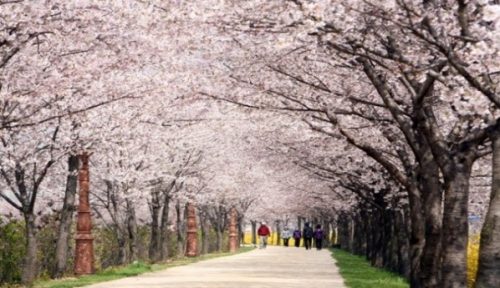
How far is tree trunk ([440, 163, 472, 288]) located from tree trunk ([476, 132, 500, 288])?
176 centimetres

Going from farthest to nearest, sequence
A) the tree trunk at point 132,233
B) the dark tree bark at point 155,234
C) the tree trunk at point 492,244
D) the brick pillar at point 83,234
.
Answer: the dark tree bark at point 155,234, the tree trunk at point 132,233, the brick pillar at point 83,234, the tree trunk at point 492,244

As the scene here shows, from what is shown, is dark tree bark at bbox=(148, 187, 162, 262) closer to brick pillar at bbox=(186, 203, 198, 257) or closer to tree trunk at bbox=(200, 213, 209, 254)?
brick pillar at bbox=(186, 203, 198, 257)

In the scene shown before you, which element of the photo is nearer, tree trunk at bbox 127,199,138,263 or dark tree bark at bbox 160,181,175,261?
tree trunk at bbox 127,199,138,263

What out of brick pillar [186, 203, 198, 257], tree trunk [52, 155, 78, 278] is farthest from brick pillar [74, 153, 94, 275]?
brick pillar [186, 203, 198, 257]

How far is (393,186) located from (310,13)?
19944mm

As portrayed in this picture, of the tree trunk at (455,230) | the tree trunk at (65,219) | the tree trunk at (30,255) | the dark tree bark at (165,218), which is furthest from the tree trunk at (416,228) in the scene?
the dark tree bark at (165,218)

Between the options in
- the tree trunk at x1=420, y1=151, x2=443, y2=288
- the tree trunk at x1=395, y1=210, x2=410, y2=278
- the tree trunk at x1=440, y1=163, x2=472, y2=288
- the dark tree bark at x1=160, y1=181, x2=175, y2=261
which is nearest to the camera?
the tree trunk at x1=440, y1=163, x2=472, y2=288

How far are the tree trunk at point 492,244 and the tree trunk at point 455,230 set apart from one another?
1.76 m

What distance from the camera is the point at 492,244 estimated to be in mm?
12047

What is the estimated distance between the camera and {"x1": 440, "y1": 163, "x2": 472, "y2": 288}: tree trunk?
45.9 feet

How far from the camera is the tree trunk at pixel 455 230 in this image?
13977 millimetres

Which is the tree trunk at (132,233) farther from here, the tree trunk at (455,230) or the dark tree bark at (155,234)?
the tree trunk at (455,230)

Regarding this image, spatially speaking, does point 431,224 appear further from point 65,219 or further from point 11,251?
point 11,251

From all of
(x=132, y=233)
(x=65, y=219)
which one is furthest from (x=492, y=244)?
(x=132, y=233)
